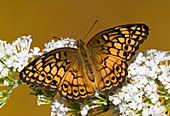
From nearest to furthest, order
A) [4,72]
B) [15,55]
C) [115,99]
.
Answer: [115,99]
[4,72]
[15,55]

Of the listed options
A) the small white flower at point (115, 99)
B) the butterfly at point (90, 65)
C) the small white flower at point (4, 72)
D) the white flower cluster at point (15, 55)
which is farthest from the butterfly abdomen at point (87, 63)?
the small white flower at point (4, 72)

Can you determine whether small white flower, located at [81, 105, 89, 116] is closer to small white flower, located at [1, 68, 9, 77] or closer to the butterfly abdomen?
the butterfly abdomen

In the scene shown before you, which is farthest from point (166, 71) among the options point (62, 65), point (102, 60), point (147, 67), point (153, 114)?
point (62, 65)

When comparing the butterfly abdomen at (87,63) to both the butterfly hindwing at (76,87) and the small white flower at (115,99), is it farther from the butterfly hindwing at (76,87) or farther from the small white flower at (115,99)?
the small white flower at (115,99)

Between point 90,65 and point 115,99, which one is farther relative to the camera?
point 90,65

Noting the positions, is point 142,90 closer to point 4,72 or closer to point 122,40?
point 122,40

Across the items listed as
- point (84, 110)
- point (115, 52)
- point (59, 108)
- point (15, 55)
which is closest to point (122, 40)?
point (115, 52)
